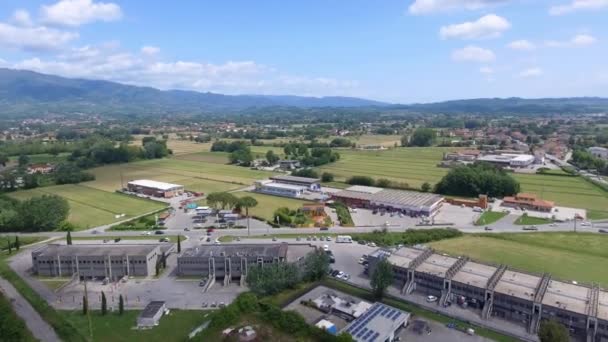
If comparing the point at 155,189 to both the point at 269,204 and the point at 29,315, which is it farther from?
the point at 29,315

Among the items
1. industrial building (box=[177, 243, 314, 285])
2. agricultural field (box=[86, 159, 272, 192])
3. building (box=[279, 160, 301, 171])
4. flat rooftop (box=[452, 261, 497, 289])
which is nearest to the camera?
flat rooftop (box=[452, 261, 497, 289])

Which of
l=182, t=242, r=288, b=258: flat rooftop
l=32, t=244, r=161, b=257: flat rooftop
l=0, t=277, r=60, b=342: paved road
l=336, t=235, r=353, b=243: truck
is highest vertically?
l=182, t=242, r=288, b=258: flat rooftop

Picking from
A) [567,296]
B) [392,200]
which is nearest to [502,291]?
[567,296]

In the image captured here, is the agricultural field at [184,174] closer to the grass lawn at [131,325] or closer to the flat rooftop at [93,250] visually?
the flat rooftop at [93,250]

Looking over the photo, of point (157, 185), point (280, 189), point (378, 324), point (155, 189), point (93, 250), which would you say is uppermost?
point (157, 185)

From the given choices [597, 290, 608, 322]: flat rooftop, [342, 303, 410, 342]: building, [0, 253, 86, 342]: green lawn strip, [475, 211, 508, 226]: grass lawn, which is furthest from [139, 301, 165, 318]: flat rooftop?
[475, 211, 508, 226]: grass lawn

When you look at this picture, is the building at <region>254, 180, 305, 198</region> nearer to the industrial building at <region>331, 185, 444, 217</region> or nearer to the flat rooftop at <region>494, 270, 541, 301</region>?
the industrial building at <region>331, 185, 444, 217</region>
